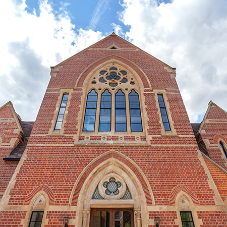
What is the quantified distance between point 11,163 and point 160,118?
731 cm

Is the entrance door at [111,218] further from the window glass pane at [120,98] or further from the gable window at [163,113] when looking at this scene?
the window glass pane at [120,98]

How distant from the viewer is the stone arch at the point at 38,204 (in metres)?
5.60

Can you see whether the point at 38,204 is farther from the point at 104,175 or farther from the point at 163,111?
the point at 163,111

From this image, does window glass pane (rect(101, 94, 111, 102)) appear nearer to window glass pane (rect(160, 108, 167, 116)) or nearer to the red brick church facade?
the red brick church facade

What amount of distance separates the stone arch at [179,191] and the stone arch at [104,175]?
731 mm

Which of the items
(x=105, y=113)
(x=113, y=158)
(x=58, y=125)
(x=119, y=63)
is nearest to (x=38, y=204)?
(x=113, y=158)

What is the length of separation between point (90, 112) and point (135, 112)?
2.40 m

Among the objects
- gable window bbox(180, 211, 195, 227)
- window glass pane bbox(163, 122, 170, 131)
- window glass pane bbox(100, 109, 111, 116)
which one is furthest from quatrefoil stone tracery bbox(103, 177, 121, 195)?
window glass pane bbox(163, 122, 170, 131)

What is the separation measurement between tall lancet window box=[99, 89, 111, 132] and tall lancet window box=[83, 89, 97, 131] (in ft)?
1.30

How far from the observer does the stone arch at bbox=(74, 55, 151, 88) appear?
9521mm

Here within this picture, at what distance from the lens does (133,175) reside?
6445mm

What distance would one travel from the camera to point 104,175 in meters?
6.66

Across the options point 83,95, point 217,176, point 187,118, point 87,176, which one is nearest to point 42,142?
point 87,176

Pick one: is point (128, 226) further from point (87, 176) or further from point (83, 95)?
point (83, 95)
